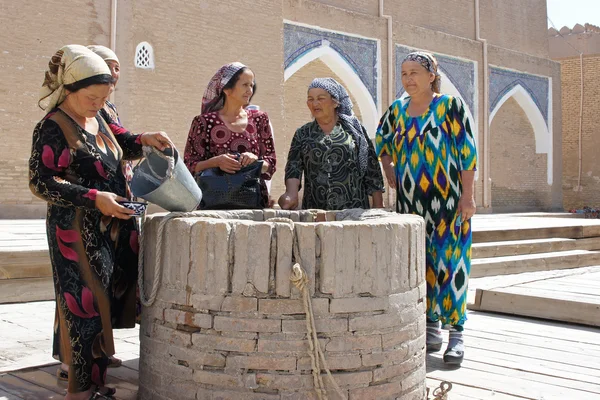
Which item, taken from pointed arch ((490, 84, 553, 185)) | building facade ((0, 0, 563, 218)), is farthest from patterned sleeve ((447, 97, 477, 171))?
pointed arch ((490, 84, 553, 185))

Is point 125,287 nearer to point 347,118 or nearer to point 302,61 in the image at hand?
point 347,118

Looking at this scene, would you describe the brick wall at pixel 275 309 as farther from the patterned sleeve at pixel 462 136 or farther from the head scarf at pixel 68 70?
the patterned sleeve at pixel 462 136

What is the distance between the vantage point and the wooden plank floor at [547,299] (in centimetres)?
448

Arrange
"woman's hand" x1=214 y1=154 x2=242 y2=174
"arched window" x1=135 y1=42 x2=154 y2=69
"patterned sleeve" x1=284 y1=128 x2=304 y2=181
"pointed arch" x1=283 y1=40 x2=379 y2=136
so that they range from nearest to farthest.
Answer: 1. "woman's hand" x1=214 y1=154 x2=242 y2=174
2. "patterned sleeve" x1=284 y1=128 x2=304 y2=181
3. "arched window" x1=135 y1=42 x2=154 y2=69
4. "pointed arch" x1=283 y1=40 x2=379 y2=136

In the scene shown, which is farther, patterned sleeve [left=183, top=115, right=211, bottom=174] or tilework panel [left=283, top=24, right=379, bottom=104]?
tilework panel [left=283, top=24, right=379, bottom=104]

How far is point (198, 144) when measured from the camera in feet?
12.1

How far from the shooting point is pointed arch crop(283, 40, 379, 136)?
1351 cm

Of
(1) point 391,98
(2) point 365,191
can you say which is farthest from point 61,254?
(1) point 391,98

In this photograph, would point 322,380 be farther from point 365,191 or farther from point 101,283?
point 365,191

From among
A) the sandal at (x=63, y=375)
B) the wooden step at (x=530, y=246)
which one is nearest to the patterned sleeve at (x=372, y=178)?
the sandal at (x=63, y=375)

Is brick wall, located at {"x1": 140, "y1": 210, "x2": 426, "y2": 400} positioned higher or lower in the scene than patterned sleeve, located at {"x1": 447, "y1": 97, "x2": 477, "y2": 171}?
lower

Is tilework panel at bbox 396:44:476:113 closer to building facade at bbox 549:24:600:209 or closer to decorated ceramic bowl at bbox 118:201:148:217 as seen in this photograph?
building facade at bbox 549:24:600:209

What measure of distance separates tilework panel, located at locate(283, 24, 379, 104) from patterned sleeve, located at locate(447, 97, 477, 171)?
9920 mm

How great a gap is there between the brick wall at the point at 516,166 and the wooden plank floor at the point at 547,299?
13.5 m
